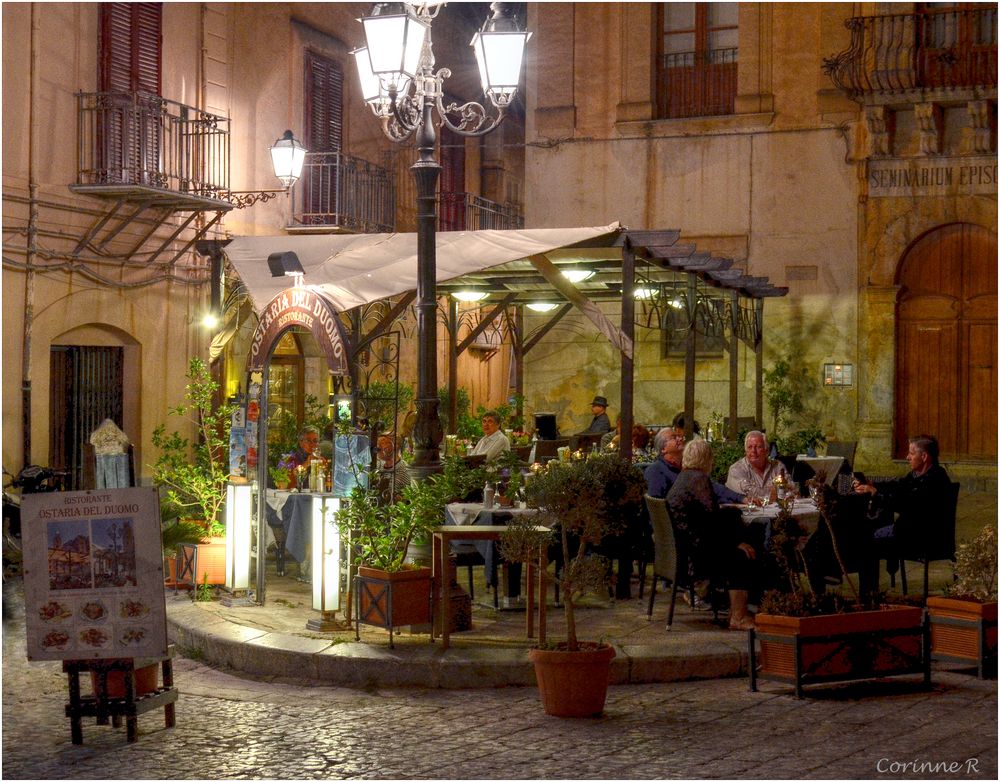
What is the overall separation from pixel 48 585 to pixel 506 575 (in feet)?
13.7

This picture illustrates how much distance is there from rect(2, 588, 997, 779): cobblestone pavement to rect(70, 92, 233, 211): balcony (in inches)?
336

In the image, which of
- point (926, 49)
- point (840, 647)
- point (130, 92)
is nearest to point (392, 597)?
point (840, 647)

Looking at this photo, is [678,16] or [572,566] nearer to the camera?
[572,566]

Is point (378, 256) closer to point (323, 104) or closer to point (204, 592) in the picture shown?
point (204, 592)

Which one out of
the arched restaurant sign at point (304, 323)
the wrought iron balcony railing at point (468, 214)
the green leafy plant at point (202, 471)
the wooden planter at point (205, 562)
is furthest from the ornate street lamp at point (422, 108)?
the wrought iron balcony railing at point (468, 214)

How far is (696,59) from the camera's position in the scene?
20875 millimetres

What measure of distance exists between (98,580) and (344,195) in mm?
14312

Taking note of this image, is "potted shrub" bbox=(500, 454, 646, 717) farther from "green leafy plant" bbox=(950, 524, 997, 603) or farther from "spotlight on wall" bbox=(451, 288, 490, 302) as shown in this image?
"spotlight on wall" bbox=(451, 288, 490, 302)

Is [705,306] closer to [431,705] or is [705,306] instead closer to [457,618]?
[457,618]

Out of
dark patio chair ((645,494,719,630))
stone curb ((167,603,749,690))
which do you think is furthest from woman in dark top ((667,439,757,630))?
stone curb ((167,603,749,690))

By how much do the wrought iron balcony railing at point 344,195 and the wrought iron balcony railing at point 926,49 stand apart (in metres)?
7.20

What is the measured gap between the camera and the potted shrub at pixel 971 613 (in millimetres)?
7844

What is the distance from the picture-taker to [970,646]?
789cm

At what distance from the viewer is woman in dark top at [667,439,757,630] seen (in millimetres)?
8852
